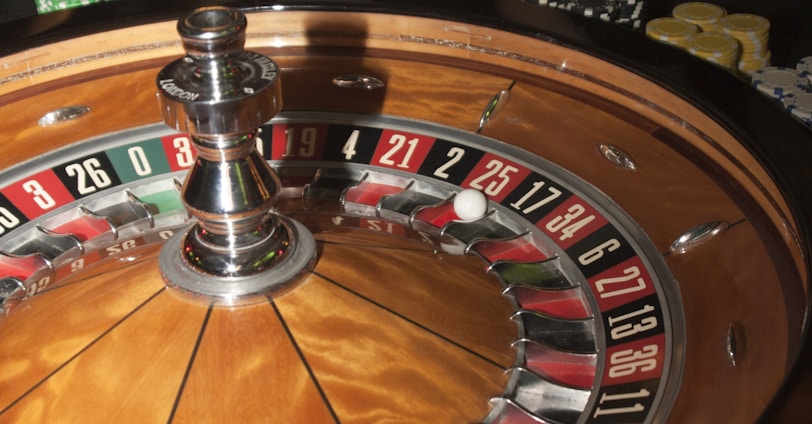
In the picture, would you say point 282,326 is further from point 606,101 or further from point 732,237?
point 606,101

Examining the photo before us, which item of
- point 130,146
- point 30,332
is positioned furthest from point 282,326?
point 130,146

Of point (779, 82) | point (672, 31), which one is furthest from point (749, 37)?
point (779, 82)

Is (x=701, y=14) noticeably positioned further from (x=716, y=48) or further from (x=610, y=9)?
(x=716, y=48)

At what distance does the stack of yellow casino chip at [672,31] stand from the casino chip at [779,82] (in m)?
0.26

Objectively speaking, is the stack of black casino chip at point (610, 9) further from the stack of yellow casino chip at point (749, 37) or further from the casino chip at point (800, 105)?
Answer: the casino chip at point (800, 105)

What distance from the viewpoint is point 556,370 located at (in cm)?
191

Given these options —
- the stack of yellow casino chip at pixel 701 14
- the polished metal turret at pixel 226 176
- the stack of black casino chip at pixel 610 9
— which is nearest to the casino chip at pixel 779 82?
the stack of yellow casino chip at pixel 701 14

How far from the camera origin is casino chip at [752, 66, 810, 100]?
282 cm

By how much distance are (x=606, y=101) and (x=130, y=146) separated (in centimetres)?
128

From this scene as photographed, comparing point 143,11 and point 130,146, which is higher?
point 143,11

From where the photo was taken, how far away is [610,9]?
11.0 ft

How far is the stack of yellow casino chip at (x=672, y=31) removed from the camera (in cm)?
309

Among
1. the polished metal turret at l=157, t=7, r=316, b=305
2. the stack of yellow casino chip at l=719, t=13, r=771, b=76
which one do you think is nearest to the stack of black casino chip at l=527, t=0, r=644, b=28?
the stack of yellow casino chip at l=719, t=13, r=771, b=76

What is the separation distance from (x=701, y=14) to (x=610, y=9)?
0.34 meters
